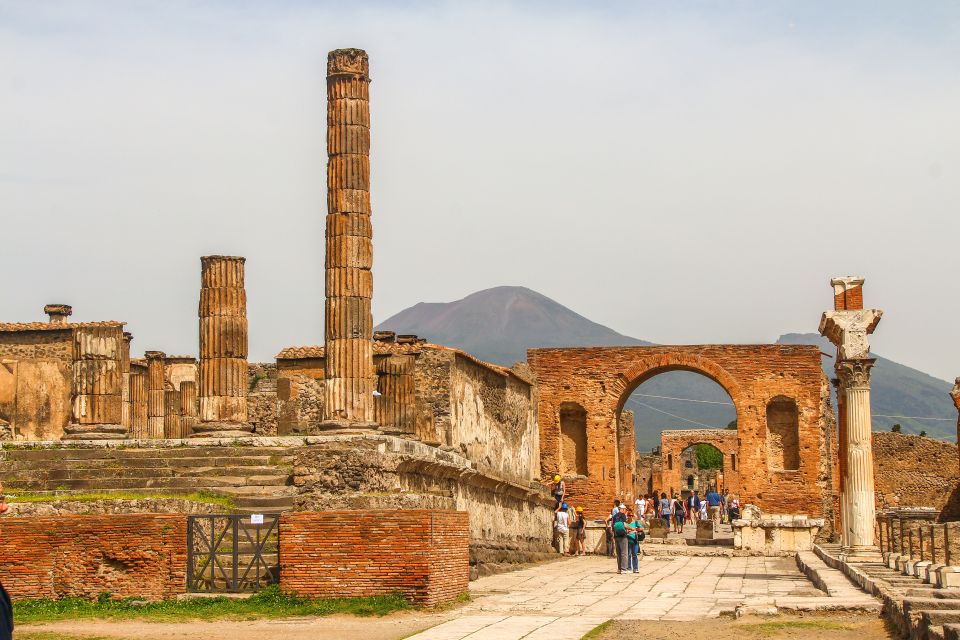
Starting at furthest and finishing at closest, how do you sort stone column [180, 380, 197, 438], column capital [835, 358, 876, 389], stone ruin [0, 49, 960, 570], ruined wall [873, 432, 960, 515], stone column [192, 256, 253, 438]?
ruined wall [873, 432, 960, 515]
stone column [180, 380, 197, 438]
stone column [192, 256, 253, 438]
column capital [835, 358, 876, 389]
stone ruin [0, 49, 960, 570]

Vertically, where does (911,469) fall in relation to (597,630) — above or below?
above

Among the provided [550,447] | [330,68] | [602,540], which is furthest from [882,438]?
[330,68]

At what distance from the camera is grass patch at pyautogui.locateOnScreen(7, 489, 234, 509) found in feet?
50.4

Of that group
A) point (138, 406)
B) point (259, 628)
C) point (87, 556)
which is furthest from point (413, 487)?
point (138, 406)

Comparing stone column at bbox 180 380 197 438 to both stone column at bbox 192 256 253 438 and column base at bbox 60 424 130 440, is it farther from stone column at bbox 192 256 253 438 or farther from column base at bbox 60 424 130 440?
stone column at bbox 192 256 253 438

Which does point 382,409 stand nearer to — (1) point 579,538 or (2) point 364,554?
(1) point 579,538

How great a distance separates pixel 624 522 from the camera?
779 inches

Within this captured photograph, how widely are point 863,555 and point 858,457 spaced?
4.41 feet

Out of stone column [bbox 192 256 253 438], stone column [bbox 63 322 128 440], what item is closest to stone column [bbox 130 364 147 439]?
stone column [bbox 63 322 128 440]

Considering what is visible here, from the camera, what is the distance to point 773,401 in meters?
35.7

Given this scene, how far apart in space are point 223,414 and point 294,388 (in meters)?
5.68

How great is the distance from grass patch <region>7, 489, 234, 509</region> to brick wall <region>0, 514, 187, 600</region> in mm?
2048

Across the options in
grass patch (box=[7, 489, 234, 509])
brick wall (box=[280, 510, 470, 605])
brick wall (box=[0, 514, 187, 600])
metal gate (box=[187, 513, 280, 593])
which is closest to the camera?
brick wall (box=[280, 510, 470, 605])

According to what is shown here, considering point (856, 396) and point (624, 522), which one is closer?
point (856, 396)
